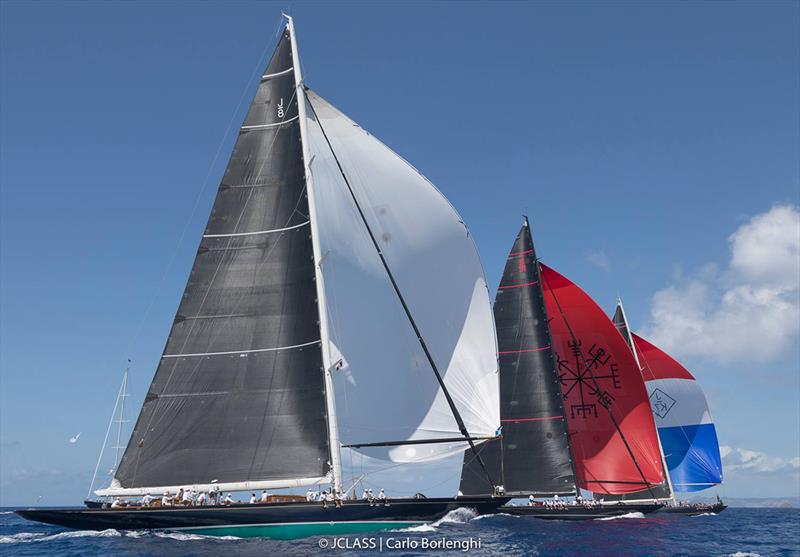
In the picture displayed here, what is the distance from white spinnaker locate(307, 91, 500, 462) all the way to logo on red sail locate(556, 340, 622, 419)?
16.9 m

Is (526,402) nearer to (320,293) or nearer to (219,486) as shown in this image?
(320,293)

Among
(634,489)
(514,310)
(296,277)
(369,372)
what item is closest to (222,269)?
(296,277)

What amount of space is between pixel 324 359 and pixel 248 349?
3.42m

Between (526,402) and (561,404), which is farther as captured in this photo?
(526,402)

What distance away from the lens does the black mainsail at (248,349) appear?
27.5m

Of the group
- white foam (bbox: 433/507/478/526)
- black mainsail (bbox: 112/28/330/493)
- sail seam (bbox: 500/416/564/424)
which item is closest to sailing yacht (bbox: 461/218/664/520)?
sail seam (bbox: 500/416/564/424)

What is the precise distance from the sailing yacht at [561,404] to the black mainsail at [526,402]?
0.19 feet

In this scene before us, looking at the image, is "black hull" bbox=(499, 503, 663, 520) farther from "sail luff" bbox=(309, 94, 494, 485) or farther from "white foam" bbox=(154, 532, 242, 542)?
"white foam" bbox=(154, 532, 242, 542)

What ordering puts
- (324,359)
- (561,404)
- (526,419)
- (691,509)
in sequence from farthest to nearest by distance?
(691,509), (526,419), (561,404), (324,359)

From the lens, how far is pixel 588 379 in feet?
141

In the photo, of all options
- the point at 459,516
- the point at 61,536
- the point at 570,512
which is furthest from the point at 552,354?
the point at 61,536

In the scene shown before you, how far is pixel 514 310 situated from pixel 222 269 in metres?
18.9

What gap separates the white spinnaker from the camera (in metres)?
→ 27.3

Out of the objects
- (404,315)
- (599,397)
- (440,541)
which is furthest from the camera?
(599,397)
